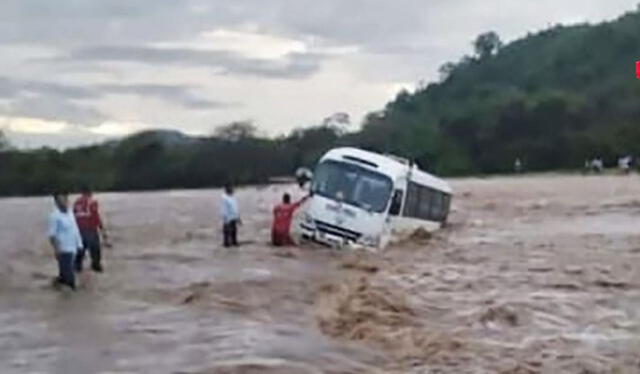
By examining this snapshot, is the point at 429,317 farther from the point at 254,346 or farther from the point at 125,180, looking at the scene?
the point at 125,180

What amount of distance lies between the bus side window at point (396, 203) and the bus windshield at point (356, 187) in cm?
→ 18

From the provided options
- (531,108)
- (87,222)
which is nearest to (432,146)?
(531,108)

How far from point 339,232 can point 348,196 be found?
0.75m

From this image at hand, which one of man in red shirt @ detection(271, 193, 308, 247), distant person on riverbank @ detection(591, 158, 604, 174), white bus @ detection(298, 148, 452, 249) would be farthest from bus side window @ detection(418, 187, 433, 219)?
distant person on riverbank @ detection(591, 158, 604, 174)

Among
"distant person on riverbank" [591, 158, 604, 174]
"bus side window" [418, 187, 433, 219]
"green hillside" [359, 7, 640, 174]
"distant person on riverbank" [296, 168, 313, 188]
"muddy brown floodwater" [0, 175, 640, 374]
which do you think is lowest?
"muddy brown floodwater" [0, 175, 640, 374]

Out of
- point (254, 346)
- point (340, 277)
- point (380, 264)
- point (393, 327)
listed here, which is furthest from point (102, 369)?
point (380, 264)

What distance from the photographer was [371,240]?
2730cm

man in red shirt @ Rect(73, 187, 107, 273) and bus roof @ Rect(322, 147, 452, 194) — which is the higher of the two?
bus roof @ Rect(322, 147, 452, 194)

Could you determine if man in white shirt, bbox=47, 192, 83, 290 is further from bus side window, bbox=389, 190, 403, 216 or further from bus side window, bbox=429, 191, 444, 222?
bus side window, bbox=429, 191, 444, 222

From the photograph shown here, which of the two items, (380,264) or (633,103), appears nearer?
(380,264)

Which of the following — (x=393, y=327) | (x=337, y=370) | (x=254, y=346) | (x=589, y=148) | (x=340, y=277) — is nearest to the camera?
(x=337, y=370)

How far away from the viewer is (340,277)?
2292 centimetres

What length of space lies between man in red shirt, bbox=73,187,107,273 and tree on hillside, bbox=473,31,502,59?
5816 inches

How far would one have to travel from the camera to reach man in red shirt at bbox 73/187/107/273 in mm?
21141
